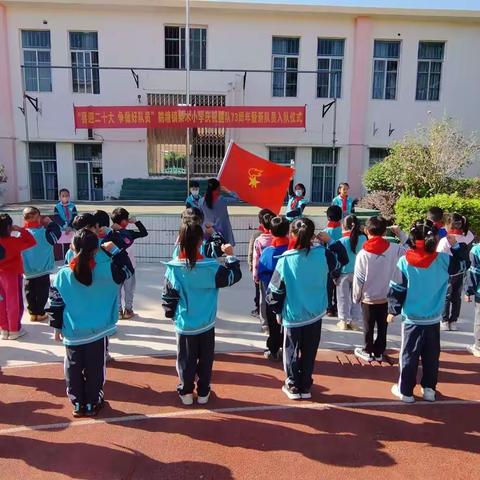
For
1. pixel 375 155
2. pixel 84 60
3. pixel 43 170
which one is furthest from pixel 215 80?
pixel 43 170

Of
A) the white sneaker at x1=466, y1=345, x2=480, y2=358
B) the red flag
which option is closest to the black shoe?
the red flag

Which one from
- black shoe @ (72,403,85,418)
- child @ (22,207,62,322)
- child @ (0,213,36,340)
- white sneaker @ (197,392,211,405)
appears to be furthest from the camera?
child @ (22,207,62,322)

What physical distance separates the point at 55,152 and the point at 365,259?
42.9 ft

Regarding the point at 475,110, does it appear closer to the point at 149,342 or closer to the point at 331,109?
the point at 331,109

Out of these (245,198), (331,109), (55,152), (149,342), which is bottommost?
(149,342)

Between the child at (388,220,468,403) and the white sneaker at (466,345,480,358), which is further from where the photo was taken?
the white sneaker at (466,345,480,358)

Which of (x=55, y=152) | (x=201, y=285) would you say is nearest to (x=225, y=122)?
(x=55, y=152)

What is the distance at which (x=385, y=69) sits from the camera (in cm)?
1439

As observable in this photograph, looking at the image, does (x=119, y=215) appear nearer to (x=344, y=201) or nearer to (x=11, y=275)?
(x=11, y=275)

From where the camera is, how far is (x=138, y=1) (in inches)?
520

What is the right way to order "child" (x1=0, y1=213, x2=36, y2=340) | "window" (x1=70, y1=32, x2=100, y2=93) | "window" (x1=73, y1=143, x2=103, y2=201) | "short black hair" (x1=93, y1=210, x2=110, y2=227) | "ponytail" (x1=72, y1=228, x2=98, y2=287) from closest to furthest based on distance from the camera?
"ponytail" (x1=72, y1=228, x2=98, y2=287) < "short black hair" (x1=93, y1=210, x2=110, y2=227) < "child" (x1=0, y1=213, x2=36, y2=340) < "window" (x1=70, y1=32, x2=100, y2=93) < "window" (x1=73, y1=143, x2=103, y2=201)

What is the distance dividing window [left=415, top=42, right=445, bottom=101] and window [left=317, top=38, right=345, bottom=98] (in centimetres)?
265

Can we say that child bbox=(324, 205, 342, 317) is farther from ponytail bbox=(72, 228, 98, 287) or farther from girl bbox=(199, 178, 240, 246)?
ponytail bbox=(72, 228, 98, 287)

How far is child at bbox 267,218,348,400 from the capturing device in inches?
128
